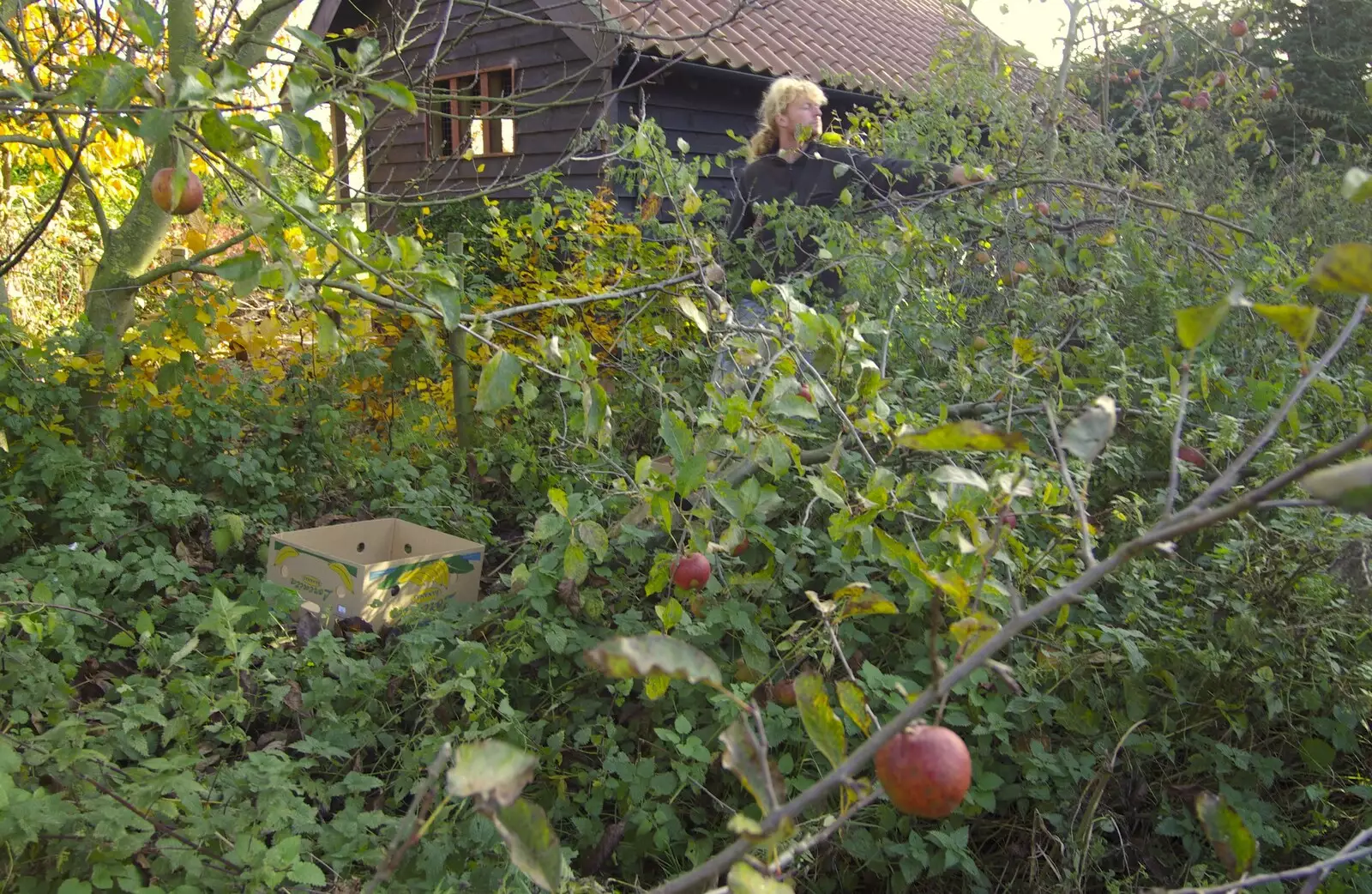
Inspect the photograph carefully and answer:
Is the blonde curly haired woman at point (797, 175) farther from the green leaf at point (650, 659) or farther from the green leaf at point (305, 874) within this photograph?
the green leaf at point (650, 659)

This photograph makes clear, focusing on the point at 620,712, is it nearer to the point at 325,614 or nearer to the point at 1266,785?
the point at 325,614

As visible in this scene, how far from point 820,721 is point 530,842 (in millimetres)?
283

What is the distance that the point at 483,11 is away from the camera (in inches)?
137

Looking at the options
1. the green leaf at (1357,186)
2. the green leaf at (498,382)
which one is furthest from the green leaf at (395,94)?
the green leaf at (1357,186)

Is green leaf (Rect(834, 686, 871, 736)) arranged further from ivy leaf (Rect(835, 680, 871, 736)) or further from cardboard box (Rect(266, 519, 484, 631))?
cardboard box (Rect(266, 519, 484, 631))

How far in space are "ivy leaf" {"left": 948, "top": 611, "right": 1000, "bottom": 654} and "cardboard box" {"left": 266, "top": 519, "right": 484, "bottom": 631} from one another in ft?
7.52

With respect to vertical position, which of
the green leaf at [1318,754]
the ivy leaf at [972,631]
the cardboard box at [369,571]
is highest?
the ivy leaf at [972,631]

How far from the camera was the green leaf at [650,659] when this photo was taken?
72 cm

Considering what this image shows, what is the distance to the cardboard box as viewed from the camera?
116 inches

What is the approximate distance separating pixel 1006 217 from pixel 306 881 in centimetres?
350

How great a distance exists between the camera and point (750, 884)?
0.86 meters

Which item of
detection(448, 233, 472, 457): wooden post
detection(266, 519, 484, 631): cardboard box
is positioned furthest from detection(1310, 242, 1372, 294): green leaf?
detection(448, 233, 472, 457): wooden post

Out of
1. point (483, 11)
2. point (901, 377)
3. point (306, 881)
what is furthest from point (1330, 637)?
point (483, 11)

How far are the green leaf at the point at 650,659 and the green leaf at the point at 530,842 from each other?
162mm
